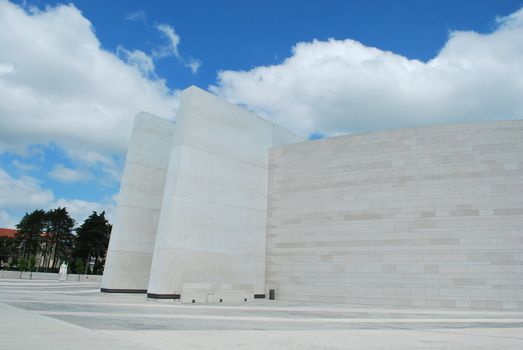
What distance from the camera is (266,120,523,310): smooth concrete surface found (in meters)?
22.8

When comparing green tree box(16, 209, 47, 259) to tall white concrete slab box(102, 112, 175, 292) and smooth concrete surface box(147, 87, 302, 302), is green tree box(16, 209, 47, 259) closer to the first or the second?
tall white concrete slab box(102, 112, 175, 292)

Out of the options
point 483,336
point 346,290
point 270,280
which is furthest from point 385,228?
point 483,336

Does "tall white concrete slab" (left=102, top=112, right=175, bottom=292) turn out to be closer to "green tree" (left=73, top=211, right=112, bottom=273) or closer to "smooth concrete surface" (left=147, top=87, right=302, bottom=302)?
"smooth concrete surface" (left=147, top=87, right=302, bottom=302)

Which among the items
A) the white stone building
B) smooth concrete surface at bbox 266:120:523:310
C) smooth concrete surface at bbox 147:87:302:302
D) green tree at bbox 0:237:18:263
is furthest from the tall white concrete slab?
green tree at bbox 0:237:18:263

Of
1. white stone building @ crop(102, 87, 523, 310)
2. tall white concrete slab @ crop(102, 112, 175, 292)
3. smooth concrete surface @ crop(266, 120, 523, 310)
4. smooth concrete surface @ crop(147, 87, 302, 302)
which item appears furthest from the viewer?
tall white concrete slab @ crop(102, 112, 175, 292)

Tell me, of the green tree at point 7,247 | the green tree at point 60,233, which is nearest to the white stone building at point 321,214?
the green tree at point 60,233

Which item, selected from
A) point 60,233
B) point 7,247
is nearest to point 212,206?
point 60,233

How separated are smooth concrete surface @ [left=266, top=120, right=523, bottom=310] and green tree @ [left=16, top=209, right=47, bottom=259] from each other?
225 feet

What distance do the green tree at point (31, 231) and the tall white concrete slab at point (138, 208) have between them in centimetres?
6124

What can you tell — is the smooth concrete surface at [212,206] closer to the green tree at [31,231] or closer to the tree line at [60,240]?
the tree line at [60,240]

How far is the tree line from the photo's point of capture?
72.9 meters

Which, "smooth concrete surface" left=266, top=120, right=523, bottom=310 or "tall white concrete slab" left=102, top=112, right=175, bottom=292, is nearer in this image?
"smooth concrete surface" left=266, top=120, right=523, bottom=310

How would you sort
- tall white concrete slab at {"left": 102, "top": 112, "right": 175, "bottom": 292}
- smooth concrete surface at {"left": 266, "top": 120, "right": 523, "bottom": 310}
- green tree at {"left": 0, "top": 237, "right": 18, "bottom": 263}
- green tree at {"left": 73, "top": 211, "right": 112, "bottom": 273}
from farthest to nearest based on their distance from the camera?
1. green tree at {"left": 0, "top": 237, "right": 18, "bottom": 263}
2. green tree at {"left": 73, "top": 211, "right": 112, "bottom": 273}
3. tall white concrete slab at {"left": 102, "top": 112, "right": 175, "bottom": 292}
4. smooth concrete surface at {"left": 266, "top": 120, "right": 523, "bottom": 310}

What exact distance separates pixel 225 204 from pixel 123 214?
26.8ft
